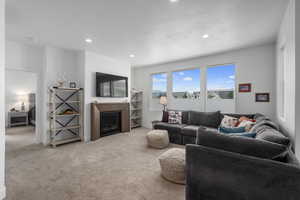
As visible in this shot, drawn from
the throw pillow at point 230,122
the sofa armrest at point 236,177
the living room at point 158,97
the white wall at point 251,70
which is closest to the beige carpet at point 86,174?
the living room at point 158,97

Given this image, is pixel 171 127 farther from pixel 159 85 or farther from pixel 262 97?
pixel 262 97

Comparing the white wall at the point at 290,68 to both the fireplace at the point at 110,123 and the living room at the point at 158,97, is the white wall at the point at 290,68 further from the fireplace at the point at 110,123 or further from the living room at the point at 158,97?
the fireplace at the point at 110,123

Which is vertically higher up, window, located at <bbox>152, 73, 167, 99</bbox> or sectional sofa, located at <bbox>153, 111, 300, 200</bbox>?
window, located at <bbox>152, 73, 167, 99</bbox>

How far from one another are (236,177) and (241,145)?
0.31 metres

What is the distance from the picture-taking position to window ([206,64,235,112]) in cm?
429

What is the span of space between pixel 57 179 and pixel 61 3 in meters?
2.73

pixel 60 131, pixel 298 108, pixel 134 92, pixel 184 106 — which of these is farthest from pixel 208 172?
pixel 134 92

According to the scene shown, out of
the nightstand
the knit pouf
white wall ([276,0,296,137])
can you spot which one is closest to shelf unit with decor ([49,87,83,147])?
the knit pouf

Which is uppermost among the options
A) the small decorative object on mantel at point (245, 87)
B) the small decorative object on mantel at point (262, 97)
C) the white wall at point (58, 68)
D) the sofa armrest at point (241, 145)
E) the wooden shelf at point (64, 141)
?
the white wall at point (58, 68)

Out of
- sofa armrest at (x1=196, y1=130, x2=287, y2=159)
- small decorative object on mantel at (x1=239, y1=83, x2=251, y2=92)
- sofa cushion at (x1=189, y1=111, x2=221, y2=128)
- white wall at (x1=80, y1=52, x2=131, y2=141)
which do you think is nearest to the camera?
sofa armrest at (x1=196, y1=130, x2=287, y2=159)

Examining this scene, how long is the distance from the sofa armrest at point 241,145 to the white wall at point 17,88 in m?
7.46

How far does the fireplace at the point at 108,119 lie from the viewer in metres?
4.31

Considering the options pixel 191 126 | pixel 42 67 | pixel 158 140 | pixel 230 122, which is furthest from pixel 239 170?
pixel 42 67

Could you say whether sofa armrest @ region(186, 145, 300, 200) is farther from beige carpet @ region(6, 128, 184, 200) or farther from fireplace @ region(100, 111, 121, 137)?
fireplace @ region(100, 111, 121, 137)
